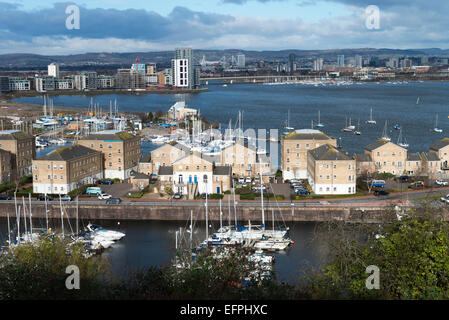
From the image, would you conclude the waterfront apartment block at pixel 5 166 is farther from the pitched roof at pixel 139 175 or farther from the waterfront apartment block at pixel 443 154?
the waterfront apartment block at pixel 443 154

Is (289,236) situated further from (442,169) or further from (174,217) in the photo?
(442,169)

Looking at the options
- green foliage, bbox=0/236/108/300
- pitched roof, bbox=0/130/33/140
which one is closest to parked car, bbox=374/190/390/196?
green foliage, bbox=0/236/108/300

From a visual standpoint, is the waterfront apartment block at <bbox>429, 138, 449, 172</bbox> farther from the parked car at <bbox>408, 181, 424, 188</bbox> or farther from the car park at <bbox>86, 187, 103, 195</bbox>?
the car park at <bbox>86, 187, 103, 195</bbox>

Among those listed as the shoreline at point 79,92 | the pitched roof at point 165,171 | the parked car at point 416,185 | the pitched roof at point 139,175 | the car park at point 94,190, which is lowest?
the car park at point 94,190

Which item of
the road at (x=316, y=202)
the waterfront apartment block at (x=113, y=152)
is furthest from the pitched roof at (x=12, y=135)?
the road at (x=316, y=202)

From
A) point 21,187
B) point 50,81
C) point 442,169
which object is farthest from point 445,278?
point 50,81
